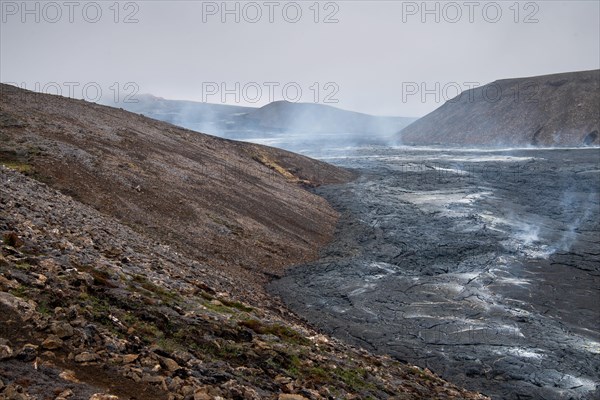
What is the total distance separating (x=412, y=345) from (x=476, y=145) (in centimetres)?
9397

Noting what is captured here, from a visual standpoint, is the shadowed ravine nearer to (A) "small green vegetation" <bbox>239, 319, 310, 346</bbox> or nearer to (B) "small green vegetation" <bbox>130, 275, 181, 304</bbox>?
(A) "small green vegetation" <bbox>239, 319, 310, 346</bbox>

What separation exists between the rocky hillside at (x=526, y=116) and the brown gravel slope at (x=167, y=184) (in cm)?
7011

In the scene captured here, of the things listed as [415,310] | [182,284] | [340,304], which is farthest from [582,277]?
[182,284]

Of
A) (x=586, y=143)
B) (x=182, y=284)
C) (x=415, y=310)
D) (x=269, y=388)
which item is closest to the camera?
(x=269, y=388)

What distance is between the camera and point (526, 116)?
9919cm

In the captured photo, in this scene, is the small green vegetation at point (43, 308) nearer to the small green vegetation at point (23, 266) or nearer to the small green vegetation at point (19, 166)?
the small green vegetation at point (23, 266)

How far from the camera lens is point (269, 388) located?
7773 mm

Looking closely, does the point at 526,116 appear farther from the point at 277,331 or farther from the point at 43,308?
the point at 43,308

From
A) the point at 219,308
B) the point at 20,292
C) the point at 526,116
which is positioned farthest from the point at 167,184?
the point at 526,116

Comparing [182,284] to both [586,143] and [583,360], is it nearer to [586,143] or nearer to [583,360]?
[583,360]

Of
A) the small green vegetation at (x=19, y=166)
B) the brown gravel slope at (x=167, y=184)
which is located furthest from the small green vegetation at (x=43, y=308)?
the small green vegetation at (x=19, y=166)

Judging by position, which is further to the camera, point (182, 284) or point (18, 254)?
point (182, 284)

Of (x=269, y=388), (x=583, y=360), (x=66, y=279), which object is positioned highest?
(x=66, y=279)

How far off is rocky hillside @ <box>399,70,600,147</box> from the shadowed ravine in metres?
57.1
